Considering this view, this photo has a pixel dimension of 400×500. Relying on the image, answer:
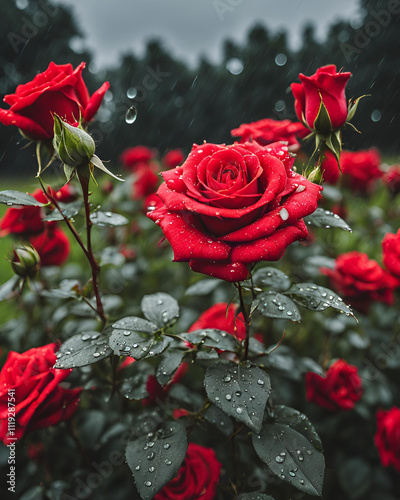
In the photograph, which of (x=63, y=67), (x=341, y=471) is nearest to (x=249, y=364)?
(x=63, y=67)

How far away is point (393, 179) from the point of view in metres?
1.67

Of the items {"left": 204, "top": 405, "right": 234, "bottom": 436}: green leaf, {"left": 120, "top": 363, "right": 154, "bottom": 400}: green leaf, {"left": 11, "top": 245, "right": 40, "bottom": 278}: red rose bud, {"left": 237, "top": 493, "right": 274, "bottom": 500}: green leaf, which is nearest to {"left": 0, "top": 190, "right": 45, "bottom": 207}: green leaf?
{"left": 11, "top": 245, "right": 40, "bottom": 278}: red rose bud

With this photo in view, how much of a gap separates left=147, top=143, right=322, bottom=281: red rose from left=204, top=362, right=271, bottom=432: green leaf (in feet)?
0.65

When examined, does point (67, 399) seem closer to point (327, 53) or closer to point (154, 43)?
point (327, 53)

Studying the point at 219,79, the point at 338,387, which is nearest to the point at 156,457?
the point at 338,387

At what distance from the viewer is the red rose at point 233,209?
50cm

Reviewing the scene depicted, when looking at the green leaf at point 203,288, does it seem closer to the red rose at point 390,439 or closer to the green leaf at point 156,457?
the green leaf at point 156,457

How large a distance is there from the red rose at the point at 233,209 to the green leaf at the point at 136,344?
0.18 meters

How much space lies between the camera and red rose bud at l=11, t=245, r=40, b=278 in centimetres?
85

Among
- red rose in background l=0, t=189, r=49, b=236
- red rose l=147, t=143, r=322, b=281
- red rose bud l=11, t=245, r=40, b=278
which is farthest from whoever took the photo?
red rose in background l=0, t=189, r=49, b=236

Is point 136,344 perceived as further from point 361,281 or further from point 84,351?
point 361,281

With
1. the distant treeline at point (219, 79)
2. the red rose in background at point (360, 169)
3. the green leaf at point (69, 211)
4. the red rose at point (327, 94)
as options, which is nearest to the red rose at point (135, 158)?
the distant treeline at point (219, 79)

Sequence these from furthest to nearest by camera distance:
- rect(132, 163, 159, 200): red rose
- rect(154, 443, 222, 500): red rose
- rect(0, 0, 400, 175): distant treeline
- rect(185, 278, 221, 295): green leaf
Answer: rect(0, 0, 400, 175): distant treeline
rect(132, 163, 159, 200): red rose
rect(185, 278, 221, 295): green leaf
rect(154, 443, 222, 500): red rose

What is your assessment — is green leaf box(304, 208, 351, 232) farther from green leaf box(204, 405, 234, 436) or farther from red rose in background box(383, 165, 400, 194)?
red rose in background box(383, 165, 400, 194)
